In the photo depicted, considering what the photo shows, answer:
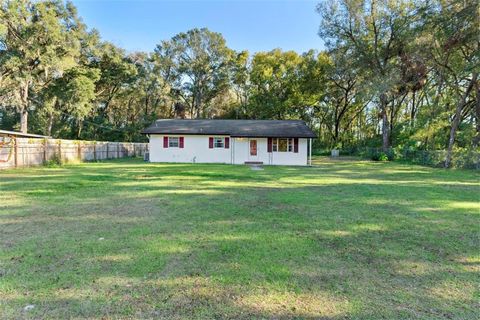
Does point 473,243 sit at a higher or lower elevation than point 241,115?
lower

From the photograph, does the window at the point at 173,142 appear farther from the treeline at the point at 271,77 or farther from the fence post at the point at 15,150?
the treeline at the point at 271,77

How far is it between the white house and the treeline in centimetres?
829

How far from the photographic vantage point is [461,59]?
746 inches

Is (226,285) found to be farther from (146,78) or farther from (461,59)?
(146,78)

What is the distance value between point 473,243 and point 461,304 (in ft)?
7.08

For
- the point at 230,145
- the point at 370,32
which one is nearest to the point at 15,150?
the point at 230,145

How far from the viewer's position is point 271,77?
3553cm

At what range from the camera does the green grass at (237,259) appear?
2.63 m

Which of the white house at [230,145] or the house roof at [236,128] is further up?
the house roof at [236,128]

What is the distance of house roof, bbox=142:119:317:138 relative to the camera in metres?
20.5

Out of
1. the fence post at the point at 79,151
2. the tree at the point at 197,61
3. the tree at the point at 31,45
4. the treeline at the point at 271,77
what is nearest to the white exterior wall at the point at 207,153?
the fence post at the point at 79,151

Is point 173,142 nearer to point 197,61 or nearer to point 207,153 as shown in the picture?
point 207,153

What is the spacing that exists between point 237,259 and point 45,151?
698 inches

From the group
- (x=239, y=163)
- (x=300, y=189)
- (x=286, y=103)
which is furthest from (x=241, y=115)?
(x=300, y=189)
